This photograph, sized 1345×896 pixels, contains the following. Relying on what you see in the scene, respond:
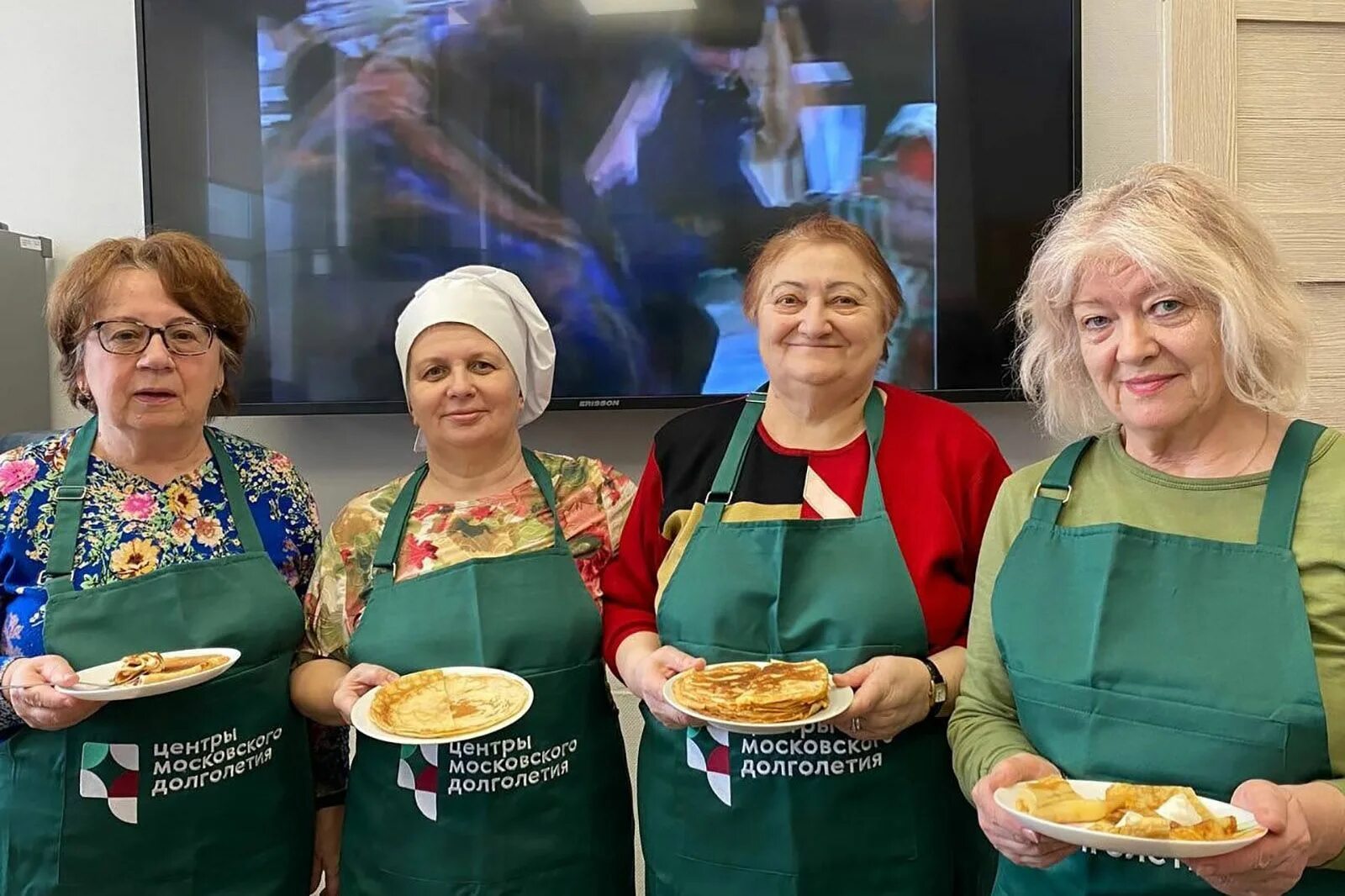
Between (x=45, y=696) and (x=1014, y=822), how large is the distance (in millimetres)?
1285

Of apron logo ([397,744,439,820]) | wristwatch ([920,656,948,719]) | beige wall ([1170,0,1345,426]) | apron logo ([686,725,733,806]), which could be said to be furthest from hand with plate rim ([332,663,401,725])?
beige wall ([1170,0,1345,426])

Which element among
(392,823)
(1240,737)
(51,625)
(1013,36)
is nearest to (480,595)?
(392,823)

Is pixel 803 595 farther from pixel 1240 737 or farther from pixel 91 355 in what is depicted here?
pixel 91 355

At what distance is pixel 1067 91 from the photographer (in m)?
2.38

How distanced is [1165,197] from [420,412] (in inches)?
46.8

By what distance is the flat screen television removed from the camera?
2381 mm

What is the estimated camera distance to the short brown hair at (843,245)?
161 centimetres

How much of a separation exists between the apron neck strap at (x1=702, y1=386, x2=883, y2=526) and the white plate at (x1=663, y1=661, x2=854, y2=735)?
11.7 inches

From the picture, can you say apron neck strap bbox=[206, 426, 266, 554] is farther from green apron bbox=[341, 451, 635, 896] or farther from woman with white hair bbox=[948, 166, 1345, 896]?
woman with white hair bbox=[948, 166, 1345, 896]

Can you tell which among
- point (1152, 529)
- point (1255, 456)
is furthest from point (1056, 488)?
point (1255, 456)

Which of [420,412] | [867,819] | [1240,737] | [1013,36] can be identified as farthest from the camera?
[1013,36]

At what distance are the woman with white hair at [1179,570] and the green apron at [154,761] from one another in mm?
1112

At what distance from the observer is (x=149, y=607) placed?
1.51 metres

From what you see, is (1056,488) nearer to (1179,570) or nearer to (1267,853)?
(1179,570)
